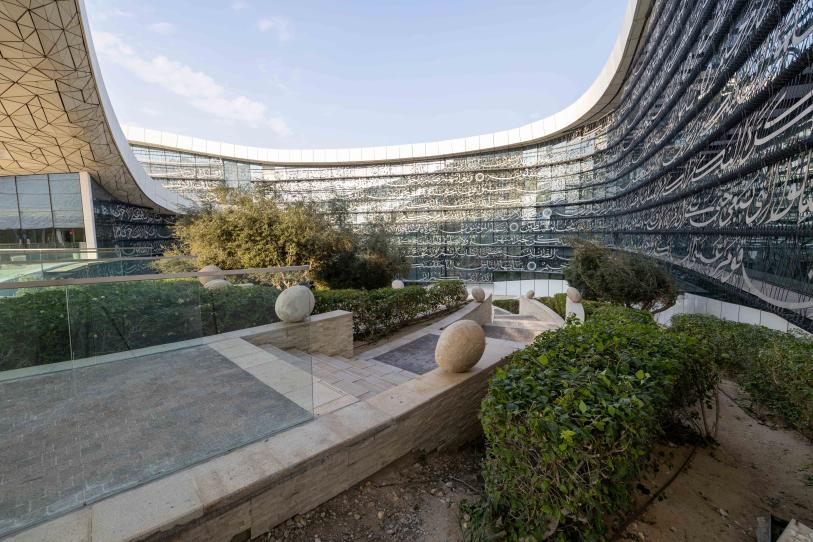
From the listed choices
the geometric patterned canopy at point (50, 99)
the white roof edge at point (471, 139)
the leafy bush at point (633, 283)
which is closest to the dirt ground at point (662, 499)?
the leafy bush at point (633, 283)

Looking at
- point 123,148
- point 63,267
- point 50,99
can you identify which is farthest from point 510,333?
point 123,148

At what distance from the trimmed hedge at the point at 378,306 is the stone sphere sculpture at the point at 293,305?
3627mm

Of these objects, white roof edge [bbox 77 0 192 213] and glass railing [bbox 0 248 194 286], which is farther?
white roof edge [bbox 77 0 192 213]

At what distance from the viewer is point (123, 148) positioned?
59.1 feet

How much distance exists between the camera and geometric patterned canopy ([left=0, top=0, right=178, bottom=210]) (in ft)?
33.9

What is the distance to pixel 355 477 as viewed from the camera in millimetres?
2686

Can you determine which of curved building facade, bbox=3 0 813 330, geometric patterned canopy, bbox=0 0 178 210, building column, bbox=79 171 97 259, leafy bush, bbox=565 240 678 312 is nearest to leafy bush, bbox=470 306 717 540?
curved building facade, bbox=3 0 813 330

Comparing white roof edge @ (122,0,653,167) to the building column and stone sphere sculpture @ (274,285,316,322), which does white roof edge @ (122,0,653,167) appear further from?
stone sphere sculpture @ (274,285,316,322)

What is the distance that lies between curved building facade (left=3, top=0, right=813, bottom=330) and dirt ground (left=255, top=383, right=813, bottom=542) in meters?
4.92

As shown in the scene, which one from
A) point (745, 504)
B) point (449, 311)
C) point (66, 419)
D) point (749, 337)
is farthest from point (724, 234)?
point (66, 419)

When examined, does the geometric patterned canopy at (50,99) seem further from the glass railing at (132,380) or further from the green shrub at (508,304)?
the green shrub at (508,304)

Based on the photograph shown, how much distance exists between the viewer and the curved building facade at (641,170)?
687 centimetres

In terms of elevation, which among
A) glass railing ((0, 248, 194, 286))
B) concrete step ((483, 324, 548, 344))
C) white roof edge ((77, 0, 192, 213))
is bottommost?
concrete step ((483, 324, 548, 344))

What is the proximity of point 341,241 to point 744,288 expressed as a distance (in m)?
11.2
